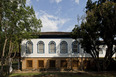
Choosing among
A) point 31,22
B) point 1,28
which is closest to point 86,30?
point 31,22

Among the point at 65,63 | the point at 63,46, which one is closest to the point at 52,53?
the point at 63,46

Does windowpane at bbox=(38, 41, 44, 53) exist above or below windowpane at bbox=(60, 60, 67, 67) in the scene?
above

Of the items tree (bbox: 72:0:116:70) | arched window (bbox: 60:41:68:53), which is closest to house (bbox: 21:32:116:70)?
arched window (bbox: 60:41:68:53)

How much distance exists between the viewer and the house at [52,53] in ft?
51.4

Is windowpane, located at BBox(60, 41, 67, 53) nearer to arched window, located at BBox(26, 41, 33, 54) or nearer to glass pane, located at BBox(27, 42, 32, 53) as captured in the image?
arched window, located at BBox(26, 41, 33, 54)

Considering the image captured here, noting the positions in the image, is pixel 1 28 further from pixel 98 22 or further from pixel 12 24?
pixel 98 22

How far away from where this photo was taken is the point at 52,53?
1573cm

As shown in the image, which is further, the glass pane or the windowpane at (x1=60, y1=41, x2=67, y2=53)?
the windowpane at (x1=60, y1=41, x2=67, y2=53)

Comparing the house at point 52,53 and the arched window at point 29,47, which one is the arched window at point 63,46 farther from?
the arched window at point 29,47

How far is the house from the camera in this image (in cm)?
1566

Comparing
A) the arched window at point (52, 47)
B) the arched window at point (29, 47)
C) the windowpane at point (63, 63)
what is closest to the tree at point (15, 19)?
the arched window at point (29, 47)

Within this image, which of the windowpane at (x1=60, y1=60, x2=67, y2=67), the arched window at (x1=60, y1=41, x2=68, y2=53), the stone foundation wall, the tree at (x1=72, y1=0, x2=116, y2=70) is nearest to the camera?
the tree at (x1=72, y1=0, x2=116, y2=70)

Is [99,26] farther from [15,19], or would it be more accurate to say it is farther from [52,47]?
[15,19]

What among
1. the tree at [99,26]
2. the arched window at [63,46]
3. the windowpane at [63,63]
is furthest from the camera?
the arched window at [63,46]
